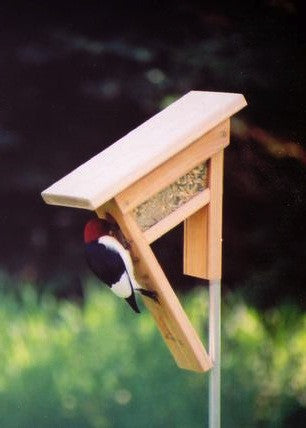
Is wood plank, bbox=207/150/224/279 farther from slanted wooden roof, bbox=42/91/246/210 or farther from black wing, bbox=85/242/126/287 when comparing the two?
black wing, bbox=85/242/126/287

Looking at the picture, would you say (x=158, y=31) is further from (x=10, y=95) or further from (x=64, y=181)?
(x=64, y=181)

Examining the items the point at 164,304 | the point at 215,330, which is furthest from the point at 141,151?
the point at 215,330

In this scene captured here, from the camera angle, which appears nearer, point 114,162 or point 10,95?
point 114,162

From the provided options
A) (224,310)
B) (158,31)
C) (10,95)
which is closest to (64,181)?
(10,95)

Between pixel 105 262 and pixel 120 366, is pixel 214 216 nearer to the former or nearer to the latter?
pixel 105 262

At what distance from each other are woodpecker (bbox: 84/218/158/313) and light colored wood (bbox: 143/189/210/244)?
0.28ft

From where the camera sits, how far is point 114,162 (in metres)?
2.95

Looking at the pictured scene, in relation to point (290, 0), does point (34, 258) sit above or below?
below

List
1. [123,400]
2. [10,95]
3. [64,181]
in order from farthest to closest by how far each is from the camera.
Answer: [123,400] < [10,95] < [64,181]

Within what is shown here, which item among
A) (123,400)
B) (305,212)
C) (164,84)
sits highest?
(164,84)

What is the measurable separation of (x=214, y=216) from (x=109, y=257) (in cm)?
38

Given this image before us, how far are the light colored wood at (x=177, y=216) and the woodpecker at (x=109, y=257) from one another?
0.28 feet

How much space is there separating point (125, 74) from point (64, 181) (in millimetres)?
691

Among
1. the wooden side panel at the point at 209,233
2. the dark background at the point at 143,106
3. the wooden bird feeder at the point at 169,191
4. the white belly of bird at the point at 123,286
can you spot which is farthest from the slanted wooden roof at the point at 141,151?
the dark background at the point at 143,106
